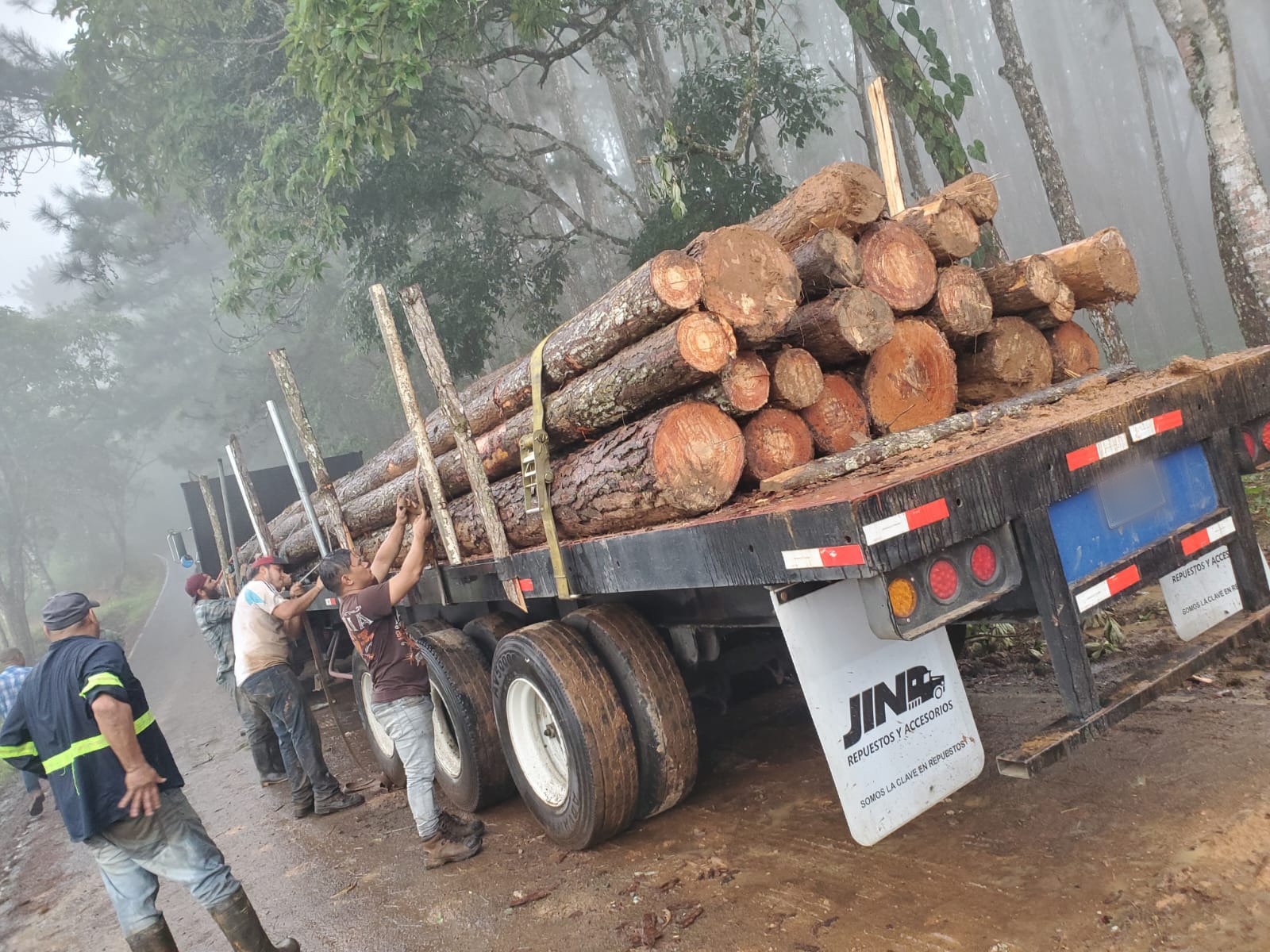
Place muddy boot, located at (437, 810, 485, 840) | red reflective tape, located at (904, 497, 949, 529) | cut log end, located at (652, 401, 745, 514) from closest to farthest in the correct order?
red reflective tape, located at (904, 497, 949, 529) → cut log end, located at (652, 401, 745, 514) → muddy boot, located at (437, 810, 485, 840)

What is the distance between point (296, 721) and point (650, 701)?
340 cm

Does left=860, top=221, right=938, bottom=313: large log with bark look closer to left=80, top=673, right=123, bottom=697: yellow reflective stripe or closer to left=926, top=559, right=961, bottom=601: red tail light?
left=926, top=559, right=961, bottom=601: red tail light

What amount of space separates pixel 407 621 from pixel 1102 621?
14.8 feet

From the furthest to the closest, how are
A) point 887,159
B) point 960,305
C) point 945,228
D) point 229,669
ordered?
point 229,669 → point 887,159 → point 945,228 → point 960,305

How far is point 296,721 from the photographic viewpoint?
20.5ft

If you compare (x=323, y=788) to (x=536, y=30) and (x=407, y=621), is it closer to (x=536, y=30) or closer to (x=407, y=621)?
(x=407, y=621)

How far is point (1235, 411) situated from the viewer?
11.2 ft

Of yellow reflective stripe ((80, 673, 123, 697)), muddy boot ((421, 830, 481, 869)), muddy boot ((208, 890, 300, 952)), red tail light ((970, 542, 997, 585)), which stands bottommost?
muddy boot ((421, 830, 481, 869))

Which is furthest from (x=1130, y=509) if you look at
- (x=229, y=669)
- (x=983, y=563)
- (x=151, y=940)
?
(x=229, y=669)

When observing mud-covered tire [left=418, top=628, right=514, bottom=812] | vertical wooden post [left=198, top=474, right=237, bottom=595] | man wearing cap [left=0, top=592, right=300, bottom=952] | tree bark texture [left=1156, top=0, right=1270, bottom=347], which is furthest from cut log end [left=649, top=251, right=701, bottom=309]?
vertical wooden post [left=198, top=474, right=237, bottom=595]

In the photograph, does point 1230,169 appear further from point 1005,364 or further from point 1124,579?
point 1124,579

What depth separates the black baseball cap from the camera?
3973 mm

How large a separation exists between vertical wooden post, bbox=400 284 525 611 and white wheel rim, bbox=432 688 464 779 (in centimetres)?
123

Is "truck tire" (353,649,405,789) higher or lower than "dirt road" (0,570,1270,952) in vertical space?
higher
